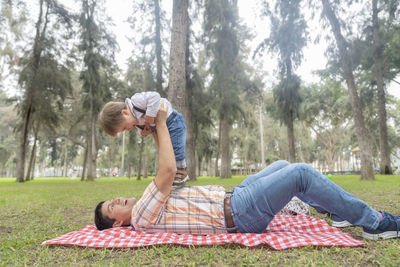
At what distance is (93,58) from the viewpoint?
18.4 metres

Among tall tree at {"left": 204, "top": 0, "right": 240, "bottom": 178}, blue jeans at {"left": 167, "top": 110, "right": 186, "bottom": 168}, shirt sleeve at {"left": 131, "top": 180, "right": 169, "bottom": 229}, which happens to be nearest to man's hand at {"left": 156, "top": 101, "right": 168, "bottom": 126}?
blue jeans at {"left": 167, "top": 110, "right": 186, "bottom": 168}

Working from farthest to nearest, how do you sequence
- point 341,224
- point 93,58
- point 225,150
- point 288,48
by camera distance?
point 225,150
point 93,58
point 288,48
point 341,224

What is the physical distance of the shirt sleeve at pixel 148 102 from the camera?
258 cm

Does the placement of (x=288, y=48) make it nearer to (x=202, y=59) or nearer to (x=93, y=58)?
(x=202, y=59)

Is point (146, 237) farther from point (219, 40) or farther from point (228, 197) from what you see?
point (219, 40)

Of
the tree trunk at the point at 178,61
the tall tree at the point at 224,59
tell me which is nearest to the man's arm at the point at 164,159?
the tree trunk at the point at 178,61

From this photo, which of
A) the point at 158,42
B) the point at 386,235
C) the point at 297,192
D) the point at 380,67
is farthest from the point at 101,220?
the point at 380,67

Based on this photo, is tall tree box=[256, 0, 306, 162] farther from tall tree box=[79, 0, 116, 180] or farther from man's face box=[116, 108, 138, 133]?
man's face box=[116, 108, 138, 133]

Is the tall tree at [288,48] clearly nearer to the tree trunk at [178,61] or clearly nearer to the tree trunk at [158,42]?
the tree trunk at [158,42]

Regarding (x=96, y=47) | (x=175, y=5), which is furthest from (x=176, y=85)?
(x=96, y=47)

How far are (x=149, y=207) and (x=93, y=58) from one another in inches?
A: 720

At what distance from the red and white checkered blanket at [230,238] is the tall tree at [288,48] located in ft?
45.0

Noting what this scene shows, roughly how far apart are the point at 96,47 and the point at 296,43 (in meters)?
13.7

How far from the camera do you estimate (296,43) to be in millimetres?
15672
